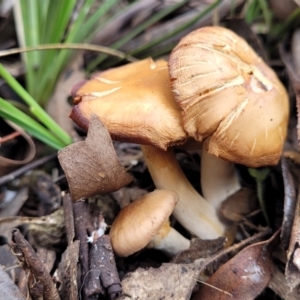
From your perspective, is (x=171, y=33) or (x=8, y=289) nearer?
(x=8, y=289)

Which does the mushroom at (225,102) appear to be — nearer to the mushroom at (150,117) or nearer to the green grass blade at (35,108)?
the mushroom at (150,117)

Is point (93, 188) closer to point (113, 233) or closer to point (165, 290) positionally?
point (113, 233)

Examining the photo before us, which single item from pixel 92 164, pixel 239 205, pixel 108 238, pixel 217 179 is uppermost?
pixel 92 164

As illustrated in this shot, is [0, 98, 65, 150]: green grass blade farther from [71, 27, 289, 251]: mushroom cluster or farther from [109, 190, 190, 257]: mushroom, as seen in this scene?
[109, 190, 190, 257]: mushroom

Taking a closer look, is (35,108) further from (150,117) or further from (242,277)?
(242,277)

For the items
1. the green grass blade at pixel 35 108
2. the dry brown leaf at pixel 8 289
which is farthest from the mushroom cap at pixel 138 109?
the dry brown leaf at pixel 8 289

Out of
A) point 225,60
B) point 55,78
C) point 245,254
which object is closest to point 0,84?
point 55,78

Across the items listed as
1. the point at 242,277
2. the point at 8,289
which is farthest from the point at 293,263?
the point at 8,289
